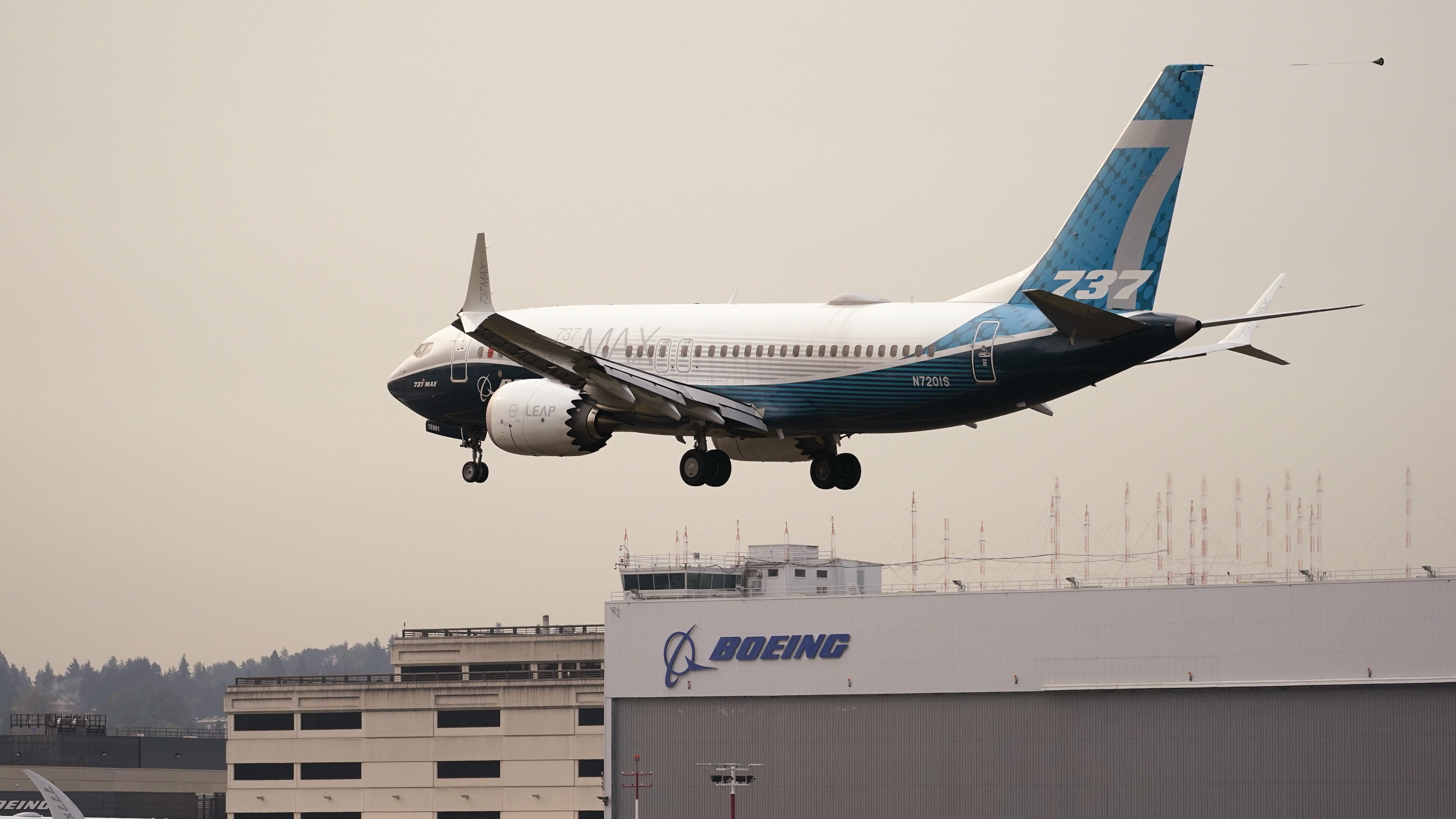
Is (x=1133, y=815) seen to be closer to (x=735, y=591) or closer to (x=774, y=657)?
(x=774, y=657)

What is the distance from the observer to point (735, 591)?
139250mm

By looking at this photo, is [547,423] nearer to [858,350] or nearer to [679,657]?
[858,350]

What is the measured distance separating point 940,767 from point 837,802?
592 cm

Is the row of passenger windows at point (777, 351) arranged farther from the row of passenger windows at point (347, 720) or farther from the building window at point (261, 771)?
the building window at point (261, 771)

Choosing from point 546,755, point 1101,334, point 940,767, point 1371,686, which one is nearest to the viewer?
point 1101,334

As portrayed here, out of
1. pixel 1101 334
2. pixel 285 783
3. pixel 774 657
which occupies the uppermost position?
pixel 1101 334

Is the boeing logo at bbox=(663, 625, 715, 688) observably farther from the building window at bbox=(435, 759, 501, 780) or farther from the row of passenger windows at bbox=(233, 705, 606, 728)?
the building window at bbox=(435, 759, 501, 780)

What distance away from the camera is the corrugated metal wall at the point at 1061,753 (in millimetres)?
98375

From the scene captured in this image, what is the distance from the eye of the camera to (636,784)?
11238 centimetres

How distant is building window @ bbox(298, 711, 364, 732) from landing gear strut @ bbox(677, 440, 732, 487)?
3815 inches

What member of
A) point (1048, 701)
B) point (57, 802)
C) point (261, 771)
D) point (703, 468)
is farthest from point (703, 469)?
point (261, 771)

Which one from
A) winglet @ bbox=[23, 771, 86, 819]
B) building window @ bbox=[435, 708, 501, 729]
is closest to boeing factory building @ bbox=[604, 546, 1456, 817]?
winglet @ bbox=[23, 771, 86, 819]

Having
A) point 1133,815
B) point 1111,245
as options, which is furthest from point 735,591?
point 1111,245

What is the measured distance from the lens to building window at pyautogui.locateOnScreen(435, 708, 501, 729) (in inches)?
6147
